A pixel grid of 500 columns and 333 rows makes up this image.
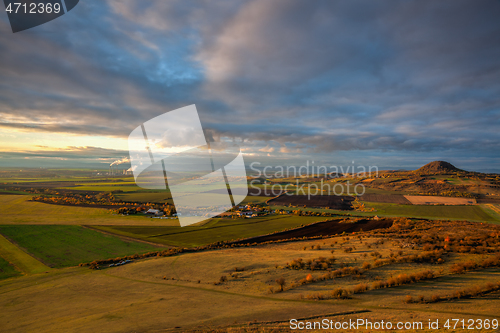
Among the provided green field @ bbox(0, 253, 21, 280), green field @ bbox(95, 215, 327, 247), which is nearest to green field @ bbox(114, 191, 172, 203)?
green field @ bbox(95, 215, 327, 247)

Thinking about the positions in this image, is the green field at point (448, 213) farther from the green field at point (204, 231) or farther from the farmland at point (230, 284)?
the farmland at point (230, 284)

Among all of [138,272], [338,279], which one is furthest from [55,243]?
[338,279]

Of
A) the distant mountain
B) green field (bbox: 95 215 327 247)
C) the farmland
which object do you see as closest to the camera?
the farmland

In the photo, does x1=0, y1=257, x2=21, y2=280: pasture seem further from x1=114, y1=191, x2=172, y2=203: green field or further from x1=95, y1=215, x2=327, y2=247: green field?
x1=114, y1=191, x2=172, y2=203: green field

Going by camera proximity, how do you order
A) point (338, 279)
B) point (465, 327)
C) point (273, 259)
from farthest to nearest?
point (273, 259), point (338, 279), point (465, 327)

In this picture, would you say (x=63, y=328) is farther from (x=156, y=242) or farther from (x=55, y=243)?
(x=55, y=243)

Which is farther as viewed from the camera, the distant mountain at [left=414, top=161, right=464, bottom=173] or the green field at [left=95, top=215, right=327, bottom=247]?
the distant mountain at [left=414, top=161, right=464, bottom=173]
